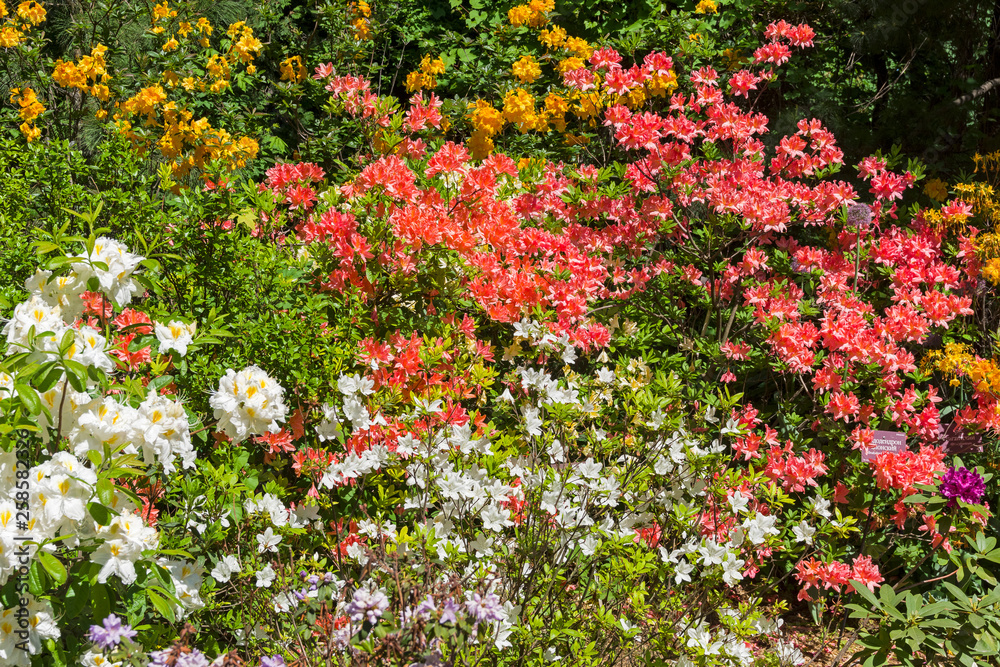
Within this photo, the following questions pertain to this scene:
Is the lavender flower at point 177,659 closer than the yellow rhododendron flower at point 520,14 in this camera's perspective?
Yes

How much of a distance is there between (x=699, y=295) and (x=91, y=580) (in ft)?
7.85

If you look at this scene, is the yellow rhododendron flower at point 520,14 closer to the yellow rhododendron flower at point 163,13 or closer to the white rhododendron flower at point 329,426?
the yellow rhododendron flower at point 163,13

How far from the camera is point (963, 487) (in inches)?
93.3

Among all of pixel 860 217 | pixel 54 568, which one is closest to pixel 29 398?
pixel 54 568

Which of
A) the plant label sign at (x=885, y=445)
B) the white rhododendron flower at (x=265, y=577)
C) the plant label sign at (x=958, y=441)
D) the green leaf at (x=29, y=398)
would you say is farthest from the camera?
the plant label sign at (x=958, y=441)

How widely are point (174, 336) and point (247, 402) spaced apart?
232 millimetres

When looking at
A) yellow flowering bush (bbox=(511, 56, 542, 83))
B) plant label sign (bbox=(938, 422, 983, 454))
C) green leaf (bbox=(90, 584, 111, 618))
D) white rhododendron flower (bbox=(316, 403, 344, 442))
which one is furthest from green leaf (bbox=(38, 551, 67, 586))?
yellow flowering bush (bbox=(511, 56, 542, 83))

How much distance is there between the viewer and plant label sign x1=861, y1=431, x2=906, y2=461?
8.52ft

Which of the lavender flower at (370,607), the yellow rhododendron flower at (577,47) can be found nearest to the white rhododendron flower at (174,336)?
the lavender flower at (370,607)

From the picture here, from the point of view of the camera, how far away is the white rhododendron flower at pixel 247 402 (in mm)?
1676

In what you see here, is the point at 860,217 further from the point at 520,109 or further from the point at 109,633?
the point at 109,633

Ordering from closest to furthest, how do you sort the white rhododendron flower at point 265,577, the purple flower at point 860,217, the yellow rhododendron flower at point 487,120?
the white rhododendron flower at point 265,577 → the purple flower at point 860,217 → the yellow rhododendron flower at point 487,120

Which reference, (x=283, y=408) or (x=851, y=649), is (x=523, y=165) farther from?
(x=851, y=649)

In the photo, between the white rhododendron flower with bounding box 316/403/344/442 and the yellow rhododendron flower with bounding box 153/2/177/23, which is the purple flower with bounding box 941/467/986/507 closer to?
the white rhododendron flower with bounding box 316/403/344/442
